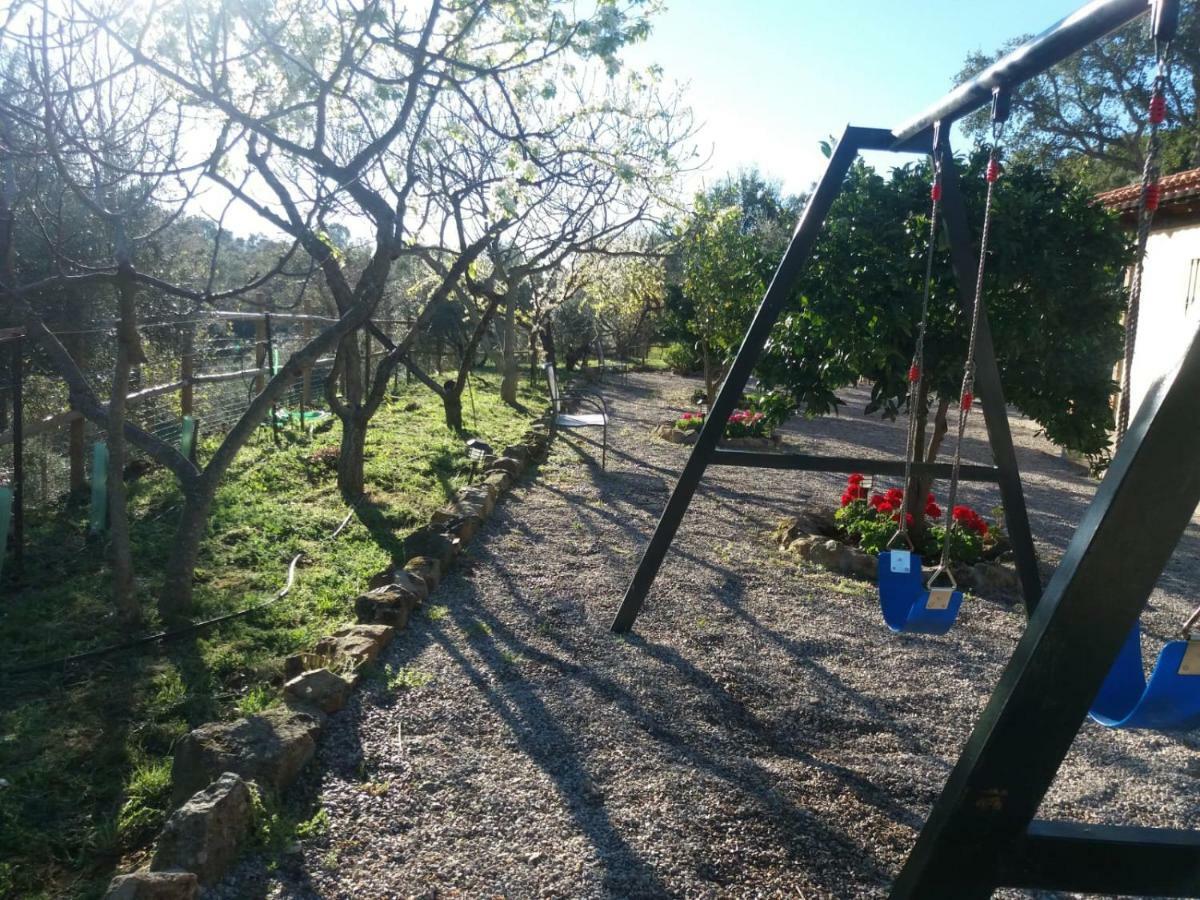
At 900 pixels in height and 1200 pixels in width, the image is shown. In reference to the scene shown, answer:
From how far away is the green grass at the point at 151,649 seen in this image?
9.74ft

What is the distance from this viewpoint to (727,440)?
40.5 feet

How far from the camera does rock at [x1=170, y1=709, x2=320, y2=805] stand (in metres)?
3.03

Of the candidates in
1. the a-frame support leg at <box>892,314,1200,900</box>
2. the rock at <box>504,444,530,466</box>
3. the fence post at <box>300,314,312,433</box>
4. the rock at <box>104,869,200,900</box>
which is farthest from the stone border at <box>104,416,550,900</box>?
the fence post at <box>300,314,312,433</box>

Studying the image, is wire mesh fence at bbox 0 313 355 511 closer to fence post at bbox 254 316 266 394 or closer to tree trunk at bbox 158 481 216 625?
fence post at bbox 254 316 266 394

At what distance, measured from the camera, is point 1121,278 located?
6359 millimetres

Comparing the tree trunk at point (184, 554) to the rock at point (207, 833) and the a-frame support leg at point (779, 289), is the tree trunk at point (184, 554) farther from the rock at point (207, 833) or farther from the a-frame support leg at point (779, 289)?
the a-frame support leg at point (779, 289)

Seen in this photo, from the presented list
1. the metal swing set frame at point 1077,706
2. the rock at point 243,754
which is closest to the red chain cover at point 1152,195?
the metal swing set frame at point 1077,706

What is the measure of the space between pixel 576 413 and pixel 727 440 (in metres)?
3.04

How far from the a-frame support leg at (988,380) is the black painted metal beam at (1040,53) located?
386mm

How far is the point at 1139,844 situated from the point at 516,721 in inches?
96.4

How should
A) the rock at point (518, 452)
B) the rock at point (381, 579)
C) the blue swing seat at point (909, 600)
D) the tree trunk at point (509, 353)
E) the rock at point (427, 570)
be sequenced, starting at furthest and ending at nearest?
the tree trunk at point (509, 353) → the rock at point (518, 452) → the rock at point (427, 570) → the rock at point (381, 579) → the blue swing seat at point (909, 600)

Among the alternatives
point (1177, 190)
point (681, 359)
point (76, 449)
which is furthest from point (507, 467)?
point (681, 359)

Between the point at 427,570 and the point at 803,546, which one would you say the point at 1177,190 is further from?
the point at 427,570

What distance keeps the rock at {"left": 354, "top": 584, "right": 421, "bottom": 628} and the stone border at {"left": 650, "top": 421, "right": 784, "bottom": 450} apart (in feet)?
25.0
